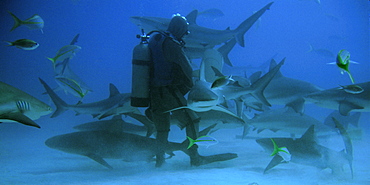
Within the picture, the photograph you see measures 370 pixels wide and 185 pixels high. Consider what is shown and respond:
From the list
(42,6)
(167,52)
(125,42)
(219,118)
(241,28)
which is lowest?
(219,118)

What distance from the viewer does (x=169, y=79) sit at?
138 inches

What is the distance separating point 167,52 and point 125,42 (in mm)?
58209

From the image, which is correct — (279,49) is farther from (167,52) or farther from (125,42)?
(167,52)

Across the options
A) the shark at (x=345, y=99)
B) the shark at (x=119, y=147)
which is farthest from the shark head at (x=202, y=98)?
the shark at (x=345, y=99)

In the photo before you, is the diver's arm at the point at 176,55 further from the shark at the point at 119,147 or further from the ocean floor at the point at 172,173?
the ocean floor at the point at 172,173

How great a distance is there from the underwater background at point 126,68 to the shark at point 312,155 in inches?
6.8

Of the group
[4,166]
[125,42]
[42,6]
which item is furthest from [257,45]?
[4,166]

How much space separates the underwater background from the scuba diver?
67 cm

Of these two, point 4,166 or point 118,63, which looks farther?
point 118,63

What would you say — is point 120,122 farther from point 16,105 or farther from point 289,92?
point 289,92

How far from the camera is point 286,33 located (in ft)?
249

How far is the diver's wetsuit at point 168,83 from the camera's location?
11.2ft

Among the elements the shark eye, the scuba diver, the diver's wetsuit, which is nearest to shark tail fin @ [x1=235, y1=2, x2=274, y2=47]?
the scuba diver

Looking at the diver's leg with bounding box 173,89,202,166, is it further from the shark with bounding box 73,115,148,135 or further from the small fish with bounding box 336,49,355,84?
the small fish with bounding box 336,49,355,84
